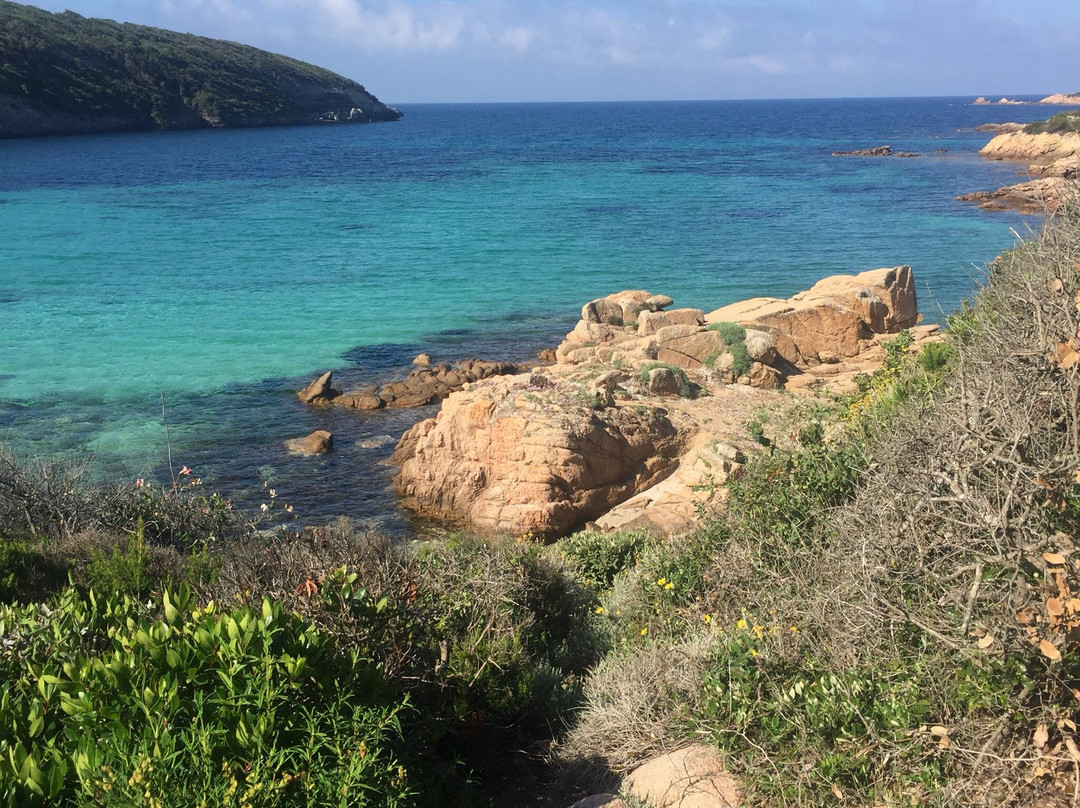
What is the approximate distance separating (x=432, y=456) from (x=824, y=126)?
400 feet

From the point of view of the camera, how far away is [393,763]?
374cm

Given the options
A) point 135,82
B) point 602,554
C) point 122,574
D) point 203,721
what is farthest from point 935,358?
point 135,82

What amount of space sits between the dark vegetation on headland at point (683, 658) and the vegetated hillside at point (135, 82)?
91.7 meters

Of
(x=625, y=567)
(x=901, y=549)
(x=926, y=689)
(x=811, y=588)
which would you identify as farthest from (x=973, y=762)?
(x=625, y=567)

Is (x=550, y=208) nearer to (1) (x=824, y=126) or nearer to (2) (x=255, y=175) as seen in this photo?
(2) (x=255, y=175)

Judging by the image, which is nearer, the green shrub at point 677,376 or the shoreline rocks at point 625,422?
the shoreline rocks at point 625,422

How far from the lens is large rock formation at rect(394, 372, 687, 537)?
13.5 meters

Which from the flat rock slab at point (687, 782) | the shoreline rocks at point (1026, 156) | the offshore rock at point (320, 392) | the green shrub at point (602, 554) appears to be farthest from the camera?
the shoreline rocks at point (1026, 156)

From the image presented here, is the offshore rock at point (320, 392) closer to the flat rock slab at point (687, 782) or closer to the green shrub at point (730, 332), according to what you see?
the green shrub at point (730, 332)

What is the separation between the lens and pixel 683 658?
17.2ft

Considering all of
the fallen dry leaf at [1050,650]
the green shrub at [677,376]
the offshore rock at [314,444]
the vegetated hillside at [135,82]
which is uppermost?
the vegetated hillside at [135,82]

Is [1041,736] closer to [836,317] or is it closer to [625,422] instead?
[625,422]

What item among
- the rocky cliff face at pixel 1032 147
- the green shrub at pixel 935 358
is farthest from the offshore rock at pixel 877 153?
the green shrub at pixel 935 358

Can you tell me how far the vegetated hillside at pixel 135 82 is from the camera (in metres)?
85.1
